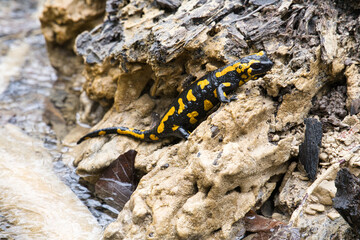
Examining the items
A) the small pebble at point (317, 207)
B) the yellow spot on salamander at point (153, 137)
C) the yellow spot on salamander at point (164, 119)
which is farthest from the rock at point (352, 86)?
the yellow spot on salamander at point (153, 137)

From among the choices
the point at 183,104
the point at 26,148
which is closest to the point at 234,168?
the point at 183,104

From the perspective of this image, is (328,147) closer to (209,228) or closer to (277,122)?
(277,122)

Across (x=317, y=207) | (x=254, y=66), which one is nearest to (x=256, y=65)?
(x=254, y=66)

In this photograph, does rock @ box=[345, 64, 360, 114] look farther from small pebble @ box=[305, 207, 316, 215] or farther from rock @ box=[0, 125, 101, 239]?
rock @ box=[0, 125, 101, 239]

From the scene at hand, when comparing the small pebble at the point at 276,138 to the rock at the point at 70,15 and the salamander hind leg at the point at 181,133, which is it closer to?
the salamander hind leg at the point at 181,133

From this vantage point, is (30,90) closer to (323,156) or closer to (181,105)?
(181,105)

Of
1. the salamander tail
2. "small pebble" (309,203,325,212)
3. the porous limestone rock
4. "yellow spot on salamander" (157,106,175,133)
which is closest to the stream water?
the porous limestone rock
